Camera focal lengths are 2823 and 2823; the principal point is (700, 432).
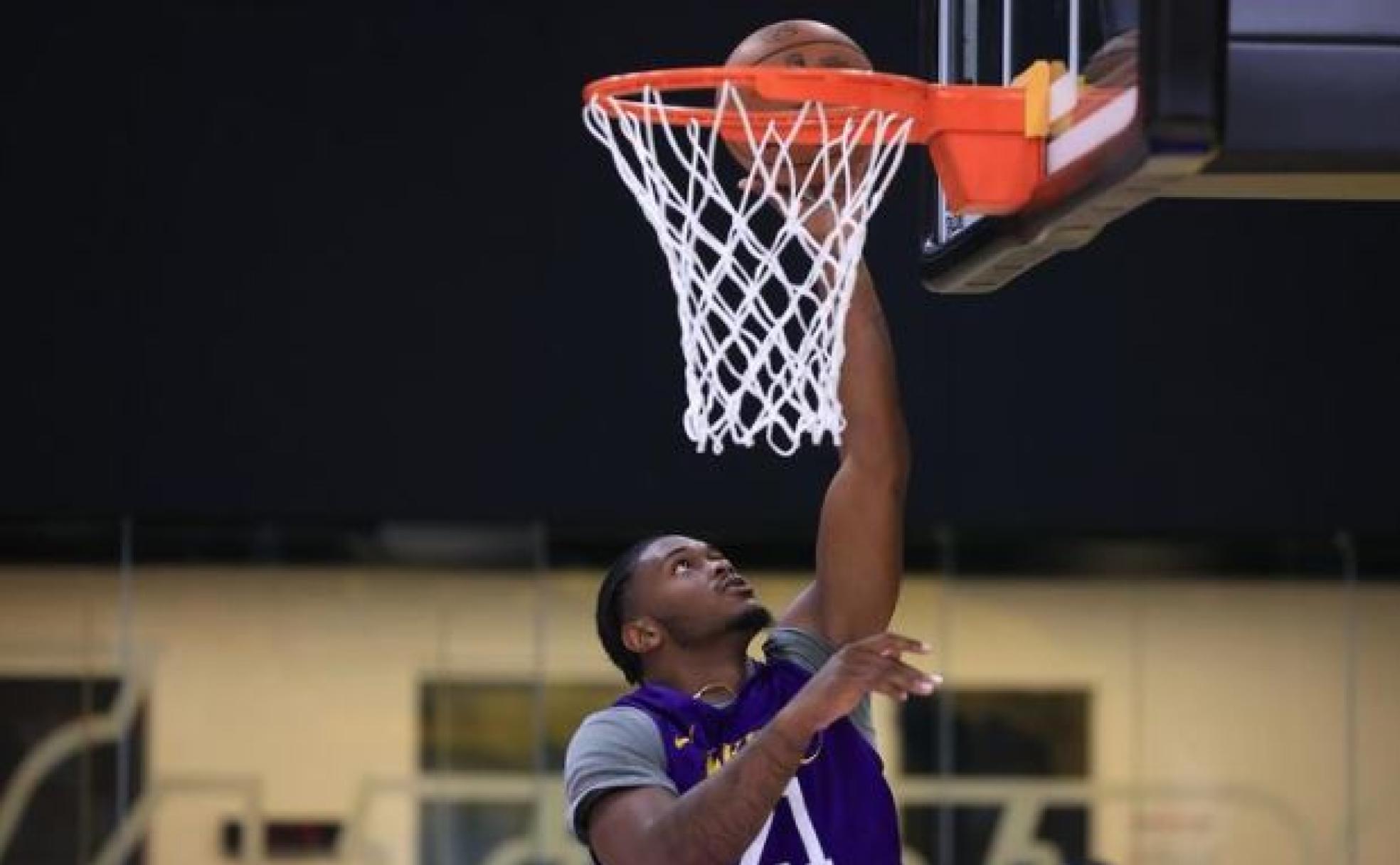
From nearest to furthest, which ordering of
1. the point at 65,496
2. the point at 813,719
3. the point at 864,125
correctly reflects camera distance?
1. the point at 813,719
2. the point at 864,125
3. the point at 65,496

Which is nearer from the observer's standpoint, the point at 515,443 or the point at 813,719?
the point at 813,719

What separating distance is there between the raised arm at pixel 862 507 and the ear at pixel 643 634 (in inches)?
9.3

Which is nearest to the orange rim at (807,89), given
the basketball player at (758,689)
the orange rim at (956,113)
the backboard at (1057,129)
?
the orange rim at (956,113)

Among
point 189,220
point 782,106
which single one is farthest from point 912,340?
point 782,106

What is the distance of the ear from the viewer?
Answer: 14.6 feet

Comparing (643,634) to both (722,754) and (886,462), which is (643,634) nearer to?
(722,754)

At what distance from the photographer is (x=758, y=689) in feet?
14.5

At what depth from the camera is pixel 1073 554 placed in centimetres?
923

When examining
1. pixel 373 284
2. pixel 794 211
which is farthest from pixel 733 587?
pixel 373 284

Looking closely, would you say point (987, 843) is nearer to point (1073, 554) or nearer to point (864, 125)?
point (1073, 554)

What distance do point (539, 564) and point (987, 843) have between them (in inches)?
68.8

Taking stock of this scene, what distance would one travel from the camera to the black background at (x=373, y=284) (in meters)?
8.87

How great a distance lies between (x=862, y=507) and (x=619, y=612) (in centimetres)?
43

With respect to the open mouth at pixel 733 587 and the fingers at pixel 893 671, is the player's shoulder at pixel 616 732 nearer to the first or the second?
the open mouth at pixel 733 587
